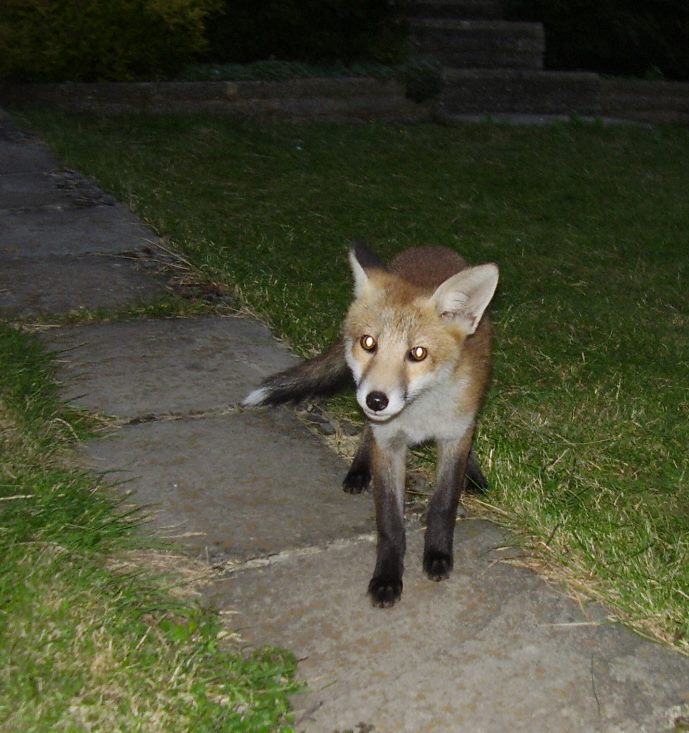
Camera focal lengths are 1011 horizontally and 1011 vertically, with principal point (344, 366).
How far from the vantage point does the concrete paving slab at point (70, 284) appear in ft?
17.7

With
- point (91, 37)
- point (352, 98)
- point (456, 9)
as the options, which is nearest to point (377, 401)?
point (91, 37)

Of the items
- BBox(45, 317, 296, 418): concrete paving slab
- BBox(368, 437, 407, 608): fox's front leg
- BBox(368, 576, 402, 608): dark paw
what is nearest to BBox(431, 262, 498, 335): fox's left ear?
BBox(368, 437, 407, 608): fox's front leg

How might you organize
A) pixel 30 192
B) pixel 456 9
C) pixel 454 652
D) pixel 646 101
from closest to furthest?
pixel 454 652 → pixel 30 192 → pixel 646 101 → pixel 456 9

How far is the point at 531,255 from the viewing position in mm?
7352

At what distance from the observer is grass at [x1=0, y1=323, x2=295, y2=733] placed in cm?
251

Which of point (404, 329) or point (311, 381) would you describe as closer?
point (404, 329)

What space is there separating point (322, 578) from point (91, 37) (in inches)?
364

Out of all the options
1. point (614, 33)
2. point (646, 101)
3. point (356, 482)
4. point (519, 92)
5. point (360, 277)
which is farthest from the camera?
point (614, 33)

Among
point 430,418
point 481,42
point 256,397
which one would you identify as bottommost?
point 481,42

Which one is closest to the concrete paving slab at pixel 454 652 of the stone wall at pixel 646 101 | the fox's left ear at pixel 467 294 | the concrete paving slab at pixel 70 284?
the fox's left ear at pixel 467 294

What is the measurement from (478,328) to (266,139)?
7201 millimetres

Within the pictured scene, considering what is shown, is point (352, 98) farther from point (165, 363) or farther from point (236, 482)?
point (236, 482)

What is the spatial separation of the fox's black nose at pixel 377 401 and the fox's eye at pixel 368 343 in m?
0.27

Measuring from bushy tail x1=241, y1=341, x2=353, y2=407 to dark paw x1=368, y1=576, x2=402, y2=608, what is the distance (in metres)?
1.18
